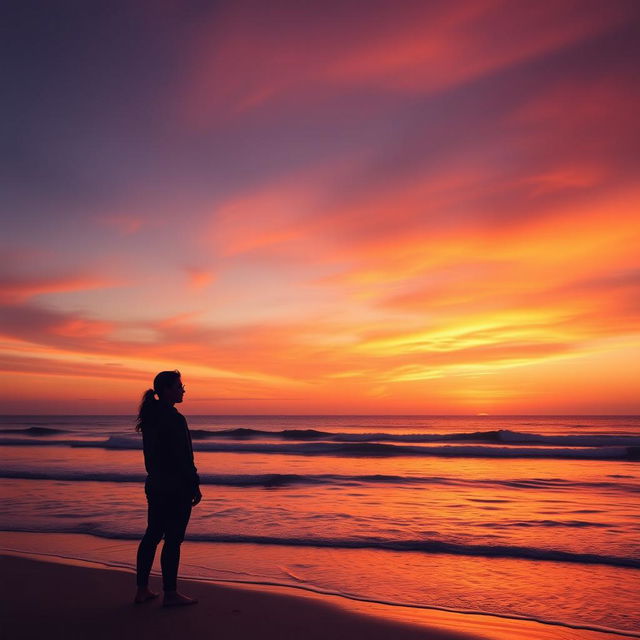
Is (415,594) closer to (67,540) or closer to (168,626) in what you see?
(168,626)

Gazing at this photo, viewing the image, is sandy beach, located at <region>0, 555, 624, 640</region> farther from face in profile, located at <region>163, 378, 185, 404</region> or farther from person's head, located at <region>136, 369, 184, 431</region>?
face in profile, located at <region>163, 378, 185, 404</region>

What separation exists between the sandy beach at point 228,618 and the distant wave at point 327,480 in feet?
25.6

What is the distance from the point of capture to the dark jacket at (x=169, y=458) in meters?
4.26

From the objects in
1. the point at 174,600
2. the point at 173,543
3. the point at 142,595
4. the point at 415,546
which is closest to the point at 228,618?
the point at 174,600

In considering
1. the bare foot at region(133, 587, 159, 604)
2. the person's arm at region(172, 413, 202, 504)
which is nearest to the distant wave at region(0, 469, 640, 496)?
the bare foot at region(133, 587, 159, 604)

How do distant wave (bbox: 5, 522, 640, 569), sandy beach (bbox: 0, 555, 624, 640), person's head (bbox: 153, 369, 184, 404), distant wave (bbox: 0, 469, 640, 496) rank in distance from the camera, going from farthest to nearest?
distant wave (bbox: 0, 469, 640, 496) → distant wave (bbox: 5, 522, 640, 569) → person's head (bbox: 153, 369, 184, 404) → sandy beach (bbox: 0, 555, 624, 640)

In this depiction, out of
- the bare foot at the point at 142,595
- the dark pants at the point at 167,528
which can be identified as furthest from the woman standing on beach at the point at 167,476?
the bare foot at the point at 142,595

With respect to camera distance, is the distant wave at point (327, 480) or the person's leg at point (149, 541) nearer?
the person's leg at point (149, 541)

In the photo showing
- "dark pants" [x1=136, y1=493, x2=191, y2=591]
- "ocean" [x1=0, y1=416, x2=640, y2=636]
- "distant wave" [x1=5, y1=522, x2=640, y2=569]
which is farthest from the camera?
"distant wave" [x1=5, y1=522, x2=640, y2=569]

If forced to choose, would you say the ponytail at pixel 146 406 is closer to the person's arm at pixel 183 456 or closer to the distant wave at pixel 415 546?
the person's arm at pixel 183 456

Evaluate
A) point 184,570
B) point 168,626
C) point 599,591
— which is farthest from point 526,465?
point 168,626

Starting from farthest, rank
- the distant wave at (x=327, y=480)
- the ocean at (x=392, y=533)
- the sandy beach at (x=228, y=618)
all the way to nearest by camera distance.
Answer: the distant wave at (x=327, y=480) < the ocean at (x=392, y=533) < the sandy beach at (x=228, y=618)

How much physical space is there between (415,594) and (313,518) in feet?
12.3

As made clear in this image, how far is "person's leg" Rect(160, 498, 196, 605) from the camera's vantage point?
426 cm
